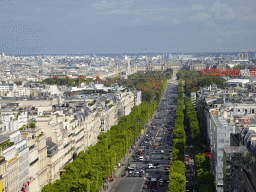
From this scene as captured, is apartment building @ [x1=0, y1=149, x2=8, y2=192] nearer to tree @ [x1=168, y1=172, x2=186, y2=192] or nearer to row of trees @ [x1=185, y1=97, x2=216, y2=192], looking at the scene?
tree @ [x1=168, y1=172, x2=186, y2=192]

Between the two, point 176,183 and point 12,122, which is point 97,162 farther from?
point 176,183

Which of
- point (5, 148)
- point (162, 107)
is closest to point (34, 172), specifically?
point (5, 148)

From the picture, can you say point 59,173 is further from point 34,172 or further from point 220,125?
point 220,125

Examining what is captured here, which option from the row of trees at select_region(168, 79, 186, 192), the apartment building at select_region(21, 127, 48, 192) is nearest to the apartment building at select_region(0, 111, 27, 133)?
the apartment building at select_region(21, 127, 48, 192)

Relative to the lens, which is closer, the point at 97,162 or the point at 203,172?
the point at 203,172

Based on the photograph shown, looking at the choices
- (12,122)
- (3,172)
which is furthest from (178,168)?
(3,172)
